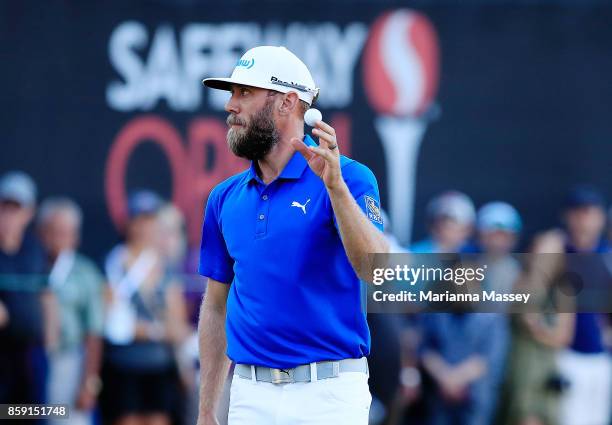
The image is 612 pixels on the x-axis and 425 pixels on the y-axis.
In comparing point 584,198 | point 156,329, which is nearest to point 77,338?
point 156,329

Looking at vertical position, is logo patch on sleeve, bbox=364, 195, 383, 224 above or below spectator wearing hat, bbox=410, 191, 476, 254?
below

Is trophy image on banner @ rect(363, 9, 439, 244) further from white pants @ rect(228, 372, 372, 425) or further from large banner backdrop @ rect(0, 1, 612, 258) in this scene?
white pants @ rect(228, 372, 372, 425)

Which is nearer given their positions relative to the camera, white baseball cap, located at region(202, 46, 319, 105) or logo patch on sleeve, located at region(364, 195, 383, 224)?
logo patch on sleeve, located at region(364, 195, 383, 224)

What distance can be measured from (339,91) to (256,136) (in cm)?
451

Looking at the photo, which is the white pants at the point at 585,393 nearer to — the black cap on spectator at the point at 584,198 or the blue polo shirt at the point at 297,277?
the black cap on spectator at the point at 584,198

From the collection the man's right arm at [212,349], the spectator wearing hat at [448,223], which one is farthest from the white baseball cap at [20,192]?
the man's right arm at [212,349]

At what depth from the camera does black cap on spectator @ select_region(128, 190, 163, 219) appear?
28.5ft

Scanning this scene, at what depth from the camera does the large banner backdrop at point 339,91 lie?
877 centimetres

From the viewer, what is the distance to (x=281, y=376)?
165 inches

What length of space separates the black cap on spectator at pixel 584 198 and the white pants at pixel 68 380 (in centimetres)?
380

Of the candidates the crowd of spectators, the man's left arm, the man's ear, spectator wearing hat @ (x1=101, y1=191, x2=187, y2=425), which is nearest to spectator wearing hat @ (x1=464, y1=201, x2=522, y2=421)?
the crowd of spectators

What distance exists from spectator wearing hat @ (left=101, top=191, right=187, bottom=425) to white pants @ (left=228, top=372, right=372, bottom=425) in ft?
14.1

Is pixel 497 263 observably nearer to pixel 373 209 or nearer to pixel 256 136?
pixel 256 136

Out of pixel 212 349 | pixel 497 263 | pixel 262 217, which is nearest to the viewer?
pixel 262 217
